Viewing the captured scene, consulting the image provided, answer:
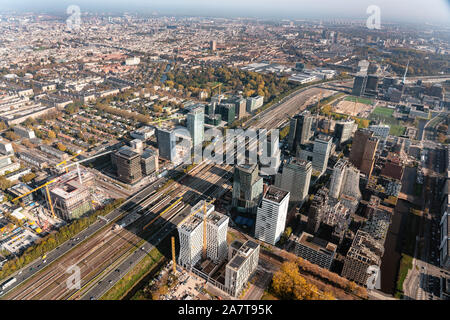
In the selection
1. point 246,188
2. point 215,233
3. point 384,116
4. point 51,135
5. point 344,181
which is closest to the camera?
point 215,233

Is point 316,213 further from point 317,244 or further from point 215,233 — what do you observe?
point 215,233

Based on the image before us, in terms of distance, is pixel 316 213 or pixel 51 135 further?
pixel 51 135

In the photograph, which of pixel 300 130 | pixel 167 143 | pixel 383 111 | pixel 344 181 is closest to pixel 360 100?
pixel 383 111

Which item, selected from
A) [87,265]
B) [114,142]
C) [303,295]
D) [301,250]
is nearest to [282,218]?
[301,250]

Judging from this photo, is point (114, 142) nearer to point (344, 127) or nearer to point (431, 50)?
point (344, 127)

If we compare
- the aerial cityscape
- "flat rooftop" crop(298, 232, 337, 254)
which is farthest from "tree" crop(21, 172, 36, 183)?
"flat rooftop" crop(298, 232, 337, 254)

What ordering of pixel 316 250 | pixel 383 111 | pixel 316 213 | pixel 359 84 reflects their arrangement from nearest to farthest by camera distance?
1. pixel 316 250
2. pixel 316 213
3. pixel 383 111
4. pixel 359 84
